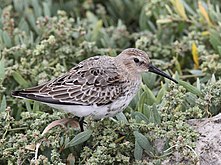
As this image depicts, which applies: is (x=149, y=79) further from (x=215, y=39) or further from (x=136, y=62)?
(x=215, y=39)

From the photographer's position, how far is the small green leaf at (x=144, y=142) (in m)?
5.21

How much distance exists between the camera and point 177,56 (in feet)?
23.7

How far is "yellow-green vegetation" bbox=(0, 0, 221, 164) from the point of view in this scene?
17.2 feet

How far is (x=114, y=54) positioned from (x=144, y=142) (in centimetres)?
194

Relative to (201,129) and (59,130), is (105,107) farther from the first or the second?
(201,129)

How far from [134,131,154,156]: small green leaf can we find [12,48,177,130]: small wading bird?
0.45m

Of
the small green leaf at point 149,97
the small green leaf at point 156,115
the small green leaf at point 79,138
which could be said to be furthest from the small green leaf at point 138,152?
the small green leaf at point 149,97

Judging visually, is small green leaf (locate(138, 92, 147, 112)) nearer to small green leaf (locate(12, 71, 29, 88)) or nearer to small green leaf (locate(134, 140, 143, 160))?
small green leaf (locate(134, 140, 143, 160))

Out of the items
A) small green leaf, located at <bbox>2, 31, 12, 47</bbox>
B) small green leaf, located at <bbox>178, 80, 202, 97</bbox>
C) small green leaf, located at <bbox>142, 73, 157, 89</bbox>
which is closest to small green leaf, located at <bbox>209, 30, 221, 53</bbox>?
small green leaf, located at <bbox>142, 73, 157, 89</bbox>

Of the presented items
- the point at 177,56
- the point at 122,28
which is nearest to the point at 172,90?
the point at 177,56

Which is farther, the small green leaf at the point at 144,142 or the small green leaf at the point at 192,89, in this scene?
the small green leaf at the point at 192,89

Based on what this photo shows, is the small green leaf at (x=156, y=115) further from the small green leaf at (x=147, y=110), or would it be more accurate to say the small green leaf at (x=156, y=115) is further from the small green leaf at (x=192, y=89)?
the small green leaf at (x=192, y=89)

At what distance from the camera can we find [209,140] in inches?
207

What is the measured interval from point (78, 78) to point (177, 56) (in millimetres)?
1839
